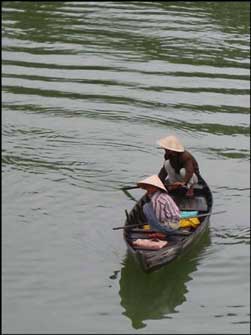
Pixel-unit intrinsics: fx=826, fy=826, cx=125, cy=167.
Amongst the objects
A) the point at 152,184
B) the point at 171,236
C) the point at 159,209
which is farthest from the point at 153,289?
the point at 152,184

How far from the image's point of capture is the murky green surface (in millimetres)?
10492

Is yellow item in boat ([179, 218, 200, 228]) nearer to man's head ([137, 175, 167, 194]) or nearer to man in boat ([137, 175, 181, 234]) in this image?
man in boat ([137, 175, 181, 234])

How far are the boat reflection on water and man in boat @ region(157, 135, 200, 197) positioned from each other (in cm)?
123

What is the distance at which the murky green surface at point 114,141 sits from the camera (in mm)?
10492

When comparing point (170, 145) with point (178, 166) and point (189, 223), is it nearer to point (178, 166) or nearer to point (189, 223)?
point (178, 166)

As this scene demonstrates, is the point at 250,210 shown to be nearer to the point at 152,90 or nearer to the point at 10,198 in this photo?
the point at 10,198

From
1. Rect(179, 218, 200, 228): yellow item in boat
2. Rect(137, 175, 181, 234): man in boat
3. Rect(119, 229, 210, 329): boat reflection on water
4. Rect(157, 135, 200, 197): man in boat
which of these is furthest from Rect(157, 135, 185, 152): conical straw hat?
Rect(119, 229, 210, 329): boat reflection on water

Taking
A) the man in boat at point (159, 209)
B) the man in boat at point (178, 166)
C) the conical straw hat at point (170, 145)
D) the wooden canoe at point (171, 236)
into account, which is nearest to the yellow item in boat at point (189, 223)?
the wooden canoe at point (171, 236)

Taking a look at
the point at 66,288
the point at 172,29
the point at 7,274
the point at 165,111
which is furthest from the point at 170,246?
the point at 172,29

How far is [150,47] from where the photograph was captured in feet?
66.9

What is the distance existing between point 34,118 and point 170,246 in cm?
676

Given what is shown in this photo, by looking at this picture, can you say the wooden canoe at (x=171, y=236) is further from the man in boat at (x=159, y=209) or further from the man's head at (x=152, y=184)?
A: the man's head at (x=152, y=184)

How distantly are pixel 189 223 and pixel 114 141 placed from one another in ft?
14.2

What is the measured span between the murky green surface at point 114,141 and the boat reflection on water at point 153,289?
0.7 inches
